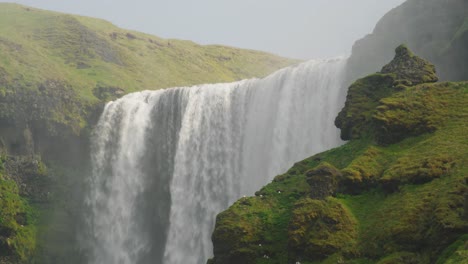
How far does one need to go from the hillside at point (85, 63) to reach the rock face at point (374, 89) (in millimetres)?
32747

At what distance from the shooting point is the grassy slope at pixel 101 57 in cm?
5872

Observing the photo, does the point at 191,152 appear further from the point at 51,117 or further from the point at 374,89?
the point at 374,89

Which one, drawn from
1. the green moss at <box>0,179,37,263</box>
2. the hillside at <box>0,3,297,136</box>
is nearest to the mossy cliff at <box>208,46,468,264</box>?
the green moss at <box>0,179,37,263</box>

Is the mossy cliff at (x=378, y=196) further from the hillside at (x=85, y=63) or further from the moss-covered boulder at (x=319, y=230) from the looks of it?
the hillside at (x=85, y=63)

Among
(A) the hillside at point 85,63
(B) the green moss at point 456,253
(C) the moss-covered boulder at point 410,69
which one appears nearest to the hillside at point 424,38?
(C) the moss-covered boulder at point 410,69

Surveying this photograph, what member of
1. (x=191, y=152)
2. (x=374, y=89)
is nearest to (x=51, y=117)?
(x=191, y=152)

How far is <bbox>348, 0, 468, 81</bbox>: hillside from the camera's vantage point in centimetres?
3030

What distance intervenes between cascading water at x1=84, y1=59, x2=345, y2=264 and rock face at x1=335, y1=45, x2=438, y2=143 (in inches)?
427

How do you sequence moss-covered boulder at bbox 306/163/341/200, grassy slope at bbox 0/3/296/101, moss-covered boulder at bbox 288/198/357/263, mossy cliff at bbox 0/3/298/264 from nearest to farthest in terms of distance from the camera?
moss-covered boulder at bbox 288/198/357/263
moss-covered boulder at bbox 306/163/341/200
mossy cliff at bbox 0/3/298/264
grassy slope at bbox 0/3/296/101

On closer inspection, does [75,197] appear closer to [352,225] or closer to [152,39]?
[352,225]

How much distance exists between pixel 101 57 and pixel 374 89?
175 ft

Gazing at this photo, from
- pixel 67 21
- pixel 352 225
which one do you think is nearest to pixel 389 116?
pixel 352 225

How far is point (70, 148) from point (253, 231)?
115 feet

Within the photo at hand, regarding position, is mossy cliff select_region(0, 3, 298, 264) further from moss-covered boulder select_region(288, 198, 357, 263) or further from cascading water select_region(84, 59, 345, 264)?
moss-covered boulder select_region(288, 198, 357, 263)
